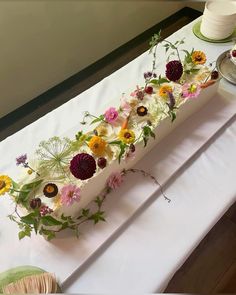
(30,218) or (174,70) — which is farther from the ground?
(174,70)

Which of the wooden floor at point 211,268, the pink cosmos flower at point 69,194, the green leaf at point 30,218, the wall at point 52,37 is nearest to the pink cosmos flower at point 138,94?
the pink cosmos flower at point 69,194

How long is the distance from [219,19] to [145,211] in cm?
80

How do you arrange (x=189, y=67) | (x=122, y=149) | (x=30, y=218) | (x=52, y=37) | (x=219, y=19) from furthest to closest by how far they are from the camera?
(x=52, y=37), (x=219, y=19), (x=189, y=67), (x=122, y=149), (x=30, y=218)

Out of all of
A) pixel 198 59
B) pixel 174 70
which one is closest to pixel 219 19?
pixel 198 59

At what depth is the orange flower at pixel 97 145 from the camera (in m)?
0.79

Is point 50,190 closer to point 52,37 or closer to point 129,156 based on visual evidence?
point 129,156

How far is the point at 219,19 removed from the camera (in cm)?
123

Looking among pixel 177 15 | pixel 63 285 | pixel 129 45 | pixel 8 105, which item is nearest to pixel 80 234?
pixel 63 285

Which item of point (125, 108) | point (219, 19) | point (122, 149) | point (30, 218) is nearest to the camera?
point (30, 218)

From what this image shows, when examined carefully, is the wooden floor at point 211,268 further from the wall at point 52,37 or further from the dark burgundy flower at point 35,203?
the wall at point 52,37

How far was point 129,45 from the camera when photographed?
2.24 metres

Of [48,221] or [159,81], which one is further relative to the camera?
[159,81]

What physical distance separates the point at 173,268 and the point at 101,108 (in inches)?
19.4

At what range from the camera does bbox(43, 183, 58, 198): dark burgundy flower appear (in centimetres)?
72
